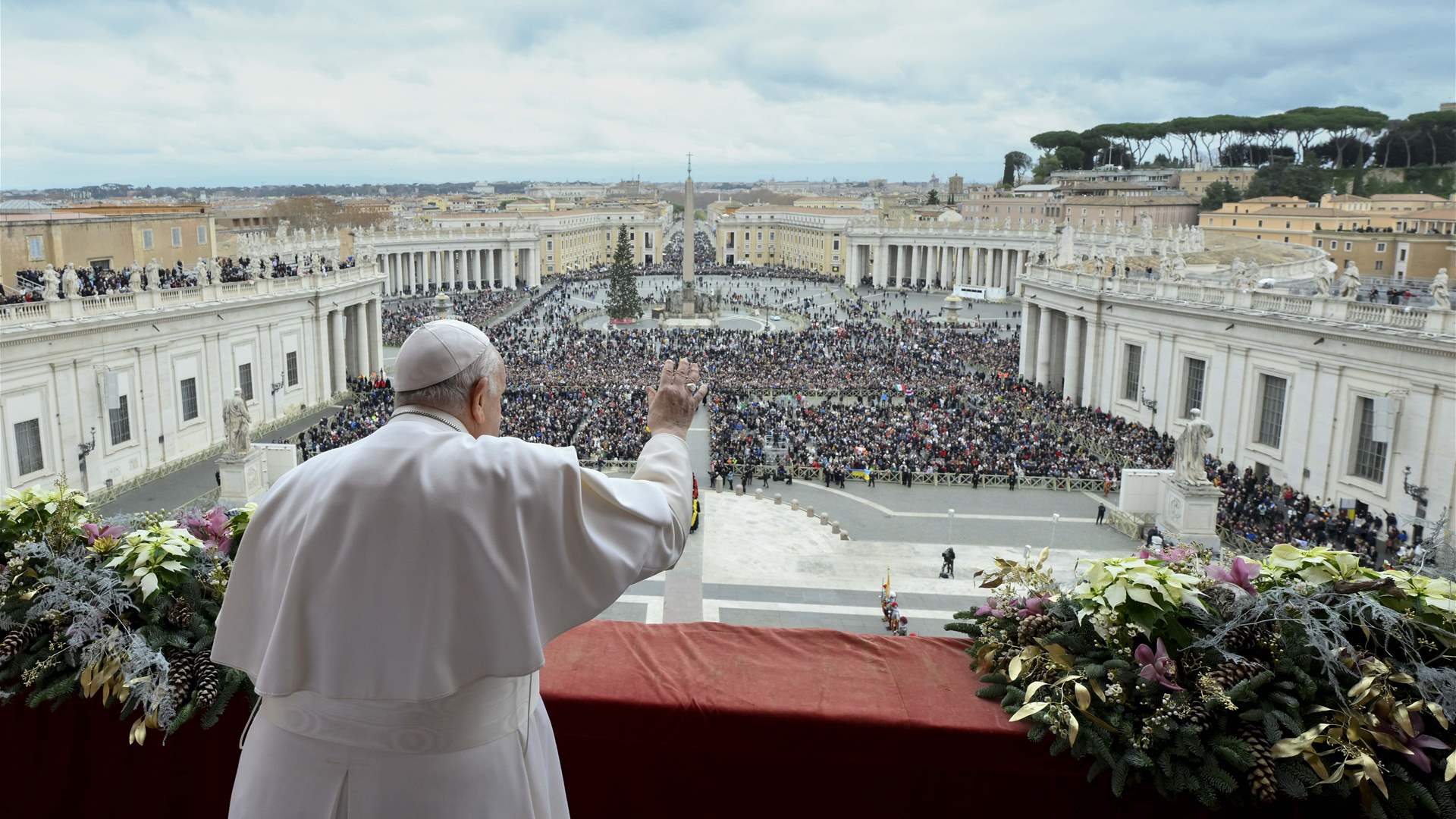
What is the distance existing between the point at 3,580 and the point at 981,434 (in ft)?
97.4

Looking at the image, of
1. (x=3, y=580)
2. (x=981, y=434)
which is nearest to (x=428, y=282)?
(x=981, y=434)

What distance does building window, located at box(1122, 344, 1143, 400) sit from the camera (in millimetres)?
34594

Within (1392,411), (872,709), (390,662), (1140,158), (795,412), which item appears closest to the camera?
(390,662)

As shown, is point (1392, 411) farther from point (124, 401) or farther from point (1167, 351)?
point (124, 401)

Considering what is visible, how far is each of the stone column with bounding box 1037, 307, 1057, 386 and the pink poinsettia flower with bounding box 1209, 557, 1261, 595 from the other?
129ft

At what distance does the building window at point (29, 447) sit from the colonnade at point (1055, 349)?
33.2m

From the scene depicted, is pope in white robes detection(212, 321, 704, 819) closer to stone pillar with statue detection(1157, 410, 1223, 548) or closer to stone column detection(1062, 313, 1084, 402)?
stone pillar with statue detection(1157, 410, 1223, 548)

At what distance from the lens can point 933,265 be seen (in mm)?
90438

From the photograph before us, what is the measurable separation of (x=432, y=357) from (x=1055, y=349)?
4186cm

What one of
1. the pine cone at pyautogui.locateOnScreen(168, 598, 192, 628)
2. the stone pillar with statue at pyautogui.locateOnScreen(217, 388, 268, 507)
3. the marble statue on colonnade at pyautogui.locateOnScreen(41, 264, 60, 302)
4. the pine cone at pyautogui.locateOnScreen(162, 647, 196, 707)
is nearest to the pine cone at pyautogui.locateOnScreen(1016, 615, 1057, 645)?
the pine cone at pyautogui.locateOnScreen(162, 647, 196, 707)

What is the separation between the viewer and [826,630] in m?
4.36

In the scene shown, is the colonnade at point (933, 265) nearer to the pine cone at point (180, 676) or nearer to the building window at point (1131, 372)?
the building window at point (1131, 372)

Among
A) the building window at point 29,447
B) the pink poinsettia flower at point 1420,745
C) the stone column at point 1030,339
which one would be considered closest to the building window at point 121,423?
the building window at point 29,447

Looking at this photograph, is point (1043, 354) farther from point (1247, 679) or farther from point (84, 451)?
point (1247, 679)
